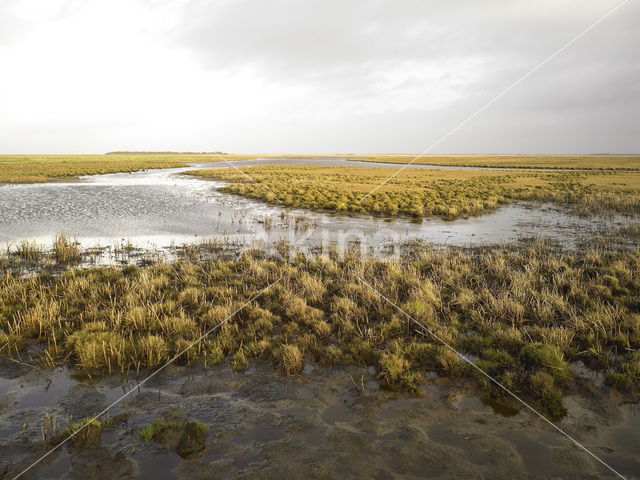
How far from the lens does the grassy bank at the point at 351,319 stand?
240 inches

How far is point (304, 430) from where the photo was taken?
4.74 m

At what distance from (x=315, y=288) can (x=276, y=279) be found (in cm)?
157

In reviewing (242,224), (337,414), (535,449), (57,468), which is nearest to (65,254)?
(242,224)

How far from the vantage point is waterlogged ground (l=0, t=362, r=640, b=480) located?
13.4 ft

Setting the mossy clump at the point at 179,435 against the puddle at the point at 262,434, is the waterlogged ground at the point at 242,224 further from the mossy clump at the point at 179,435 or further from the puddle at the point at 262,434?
the puddle at the point at 262,434

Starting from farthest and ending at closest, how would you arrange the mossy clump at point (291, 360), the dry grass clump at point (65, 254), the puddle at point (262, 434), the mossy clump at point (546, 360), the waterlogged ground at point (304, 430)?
the dry grass clump at point (65, 254) → the mossy clump at point (291, 360) → the mossy clump at point (546, 360) → the puddle at point (262, 434) → the waterlogged ground at point (304, 430)

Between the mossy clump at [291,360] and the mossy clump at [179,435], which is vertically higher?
the mossy clump at [291,360]

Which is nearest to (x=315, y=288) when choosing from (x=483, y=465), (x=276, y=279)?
(x=276, y=279)

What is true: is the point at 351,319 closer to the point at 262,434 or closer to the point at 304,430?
the point at 304,430

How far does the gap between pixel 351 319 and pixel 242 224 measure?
537 inches

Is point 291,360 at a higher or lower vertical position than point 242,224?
lower

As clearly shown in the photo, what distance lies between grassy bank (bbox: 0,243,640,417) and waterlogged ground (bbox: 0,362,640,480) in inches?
15.9

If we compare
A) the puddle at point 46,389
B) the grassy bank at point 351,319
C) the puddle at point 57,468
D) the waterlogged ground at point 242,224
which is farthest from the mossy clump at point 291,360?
the waterlogged ground at point 242,224

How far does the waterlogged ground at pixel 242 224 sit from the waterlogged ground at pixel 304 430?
33.0 ft
